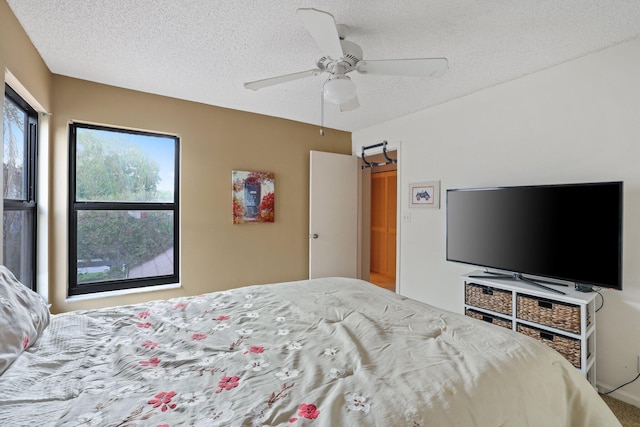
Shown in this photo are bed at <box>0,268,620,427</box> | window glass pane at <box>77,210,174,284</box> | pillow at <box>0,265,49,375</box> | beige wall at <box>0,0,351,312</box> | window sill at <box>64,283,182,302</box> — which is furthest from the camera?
window glass pane at <box>77,210,174,284</box>

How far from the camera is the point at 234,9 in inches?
67.4

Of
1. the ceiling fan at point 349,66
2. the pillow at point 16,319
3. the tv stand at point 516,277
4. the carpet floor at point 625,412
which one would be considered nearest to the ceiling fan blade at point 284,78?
the ceiling fan at point 349,66

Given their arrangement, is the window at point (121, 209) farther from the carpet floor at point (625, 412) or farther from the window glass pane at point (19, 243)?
the carpet floor at point (625, 412)

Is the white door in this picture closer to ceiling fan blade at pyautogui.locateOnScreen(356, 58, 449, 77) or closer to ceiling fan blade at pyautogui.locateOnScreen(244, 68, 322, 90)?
ceiling fan blade at pyautogui.locateOnScreen(244, 68, 322, 90)

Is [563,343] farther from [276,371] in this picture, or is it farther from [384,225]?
[384,225]

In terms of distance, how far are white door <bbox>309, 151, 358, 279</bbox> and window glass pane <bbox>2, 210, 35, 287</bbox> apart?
2631 mm

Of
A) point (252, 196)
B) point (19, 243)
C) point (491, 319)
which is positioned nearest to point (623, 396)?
point (491, 319)

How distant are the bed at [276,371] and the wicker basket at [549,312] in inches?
36.8

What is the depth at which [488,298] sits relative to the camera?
2.43 m

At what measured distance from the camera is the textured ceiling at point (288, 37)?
5.57ft

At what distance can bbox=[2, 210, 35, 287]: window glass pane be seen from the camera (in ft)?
6.57

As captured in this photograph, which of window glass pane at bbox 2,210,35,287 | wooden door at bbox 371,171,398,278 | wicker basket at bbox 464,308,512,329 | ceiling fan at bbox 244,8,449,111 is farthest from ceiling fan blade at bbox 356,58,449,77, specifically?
wooden door at bbox 371,171,398,278

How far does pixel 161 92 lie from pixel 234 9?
63.4 inches

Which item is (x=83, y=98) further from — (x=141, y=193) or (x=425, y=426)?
(x=425, y=426)
